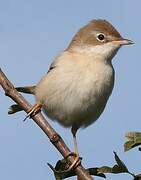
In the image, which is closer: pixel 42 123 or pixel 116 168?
pixel 116 168

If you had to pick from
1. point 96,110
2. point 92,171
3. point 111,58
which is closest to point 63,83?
point 96,110

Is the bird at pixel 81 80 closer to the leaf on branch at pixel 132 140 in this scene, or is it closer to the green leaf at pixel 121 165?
the green leaf at pixel 121 165

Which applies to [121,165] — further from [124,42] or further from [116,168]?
[124,42]

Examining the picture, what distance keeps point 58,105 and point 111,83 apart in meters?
0.89

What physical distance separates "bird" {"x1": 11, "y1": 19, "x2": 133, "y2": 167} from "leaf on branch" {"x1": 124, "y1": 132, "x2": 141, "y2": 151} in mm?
3262

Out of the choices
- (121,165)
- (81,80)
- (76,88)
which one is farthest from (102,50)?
(121,165)

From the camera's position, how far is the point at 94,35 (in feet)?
23.5

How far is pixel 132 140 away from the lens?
2.75 m

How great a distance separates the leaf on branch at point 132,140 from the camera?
8.93ft

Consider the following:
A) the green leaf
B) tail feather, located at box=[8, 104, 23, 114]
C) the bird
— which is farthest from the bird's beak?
the green leaf

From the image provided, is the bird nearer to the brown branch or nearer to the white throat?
the white throat

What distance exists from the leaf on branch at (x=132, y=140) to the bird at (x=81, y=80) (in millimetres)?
3262

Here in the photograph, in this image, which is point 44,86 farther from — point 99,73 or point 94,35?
point 94,35

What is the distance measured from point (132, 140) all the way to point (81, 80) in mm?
3428
